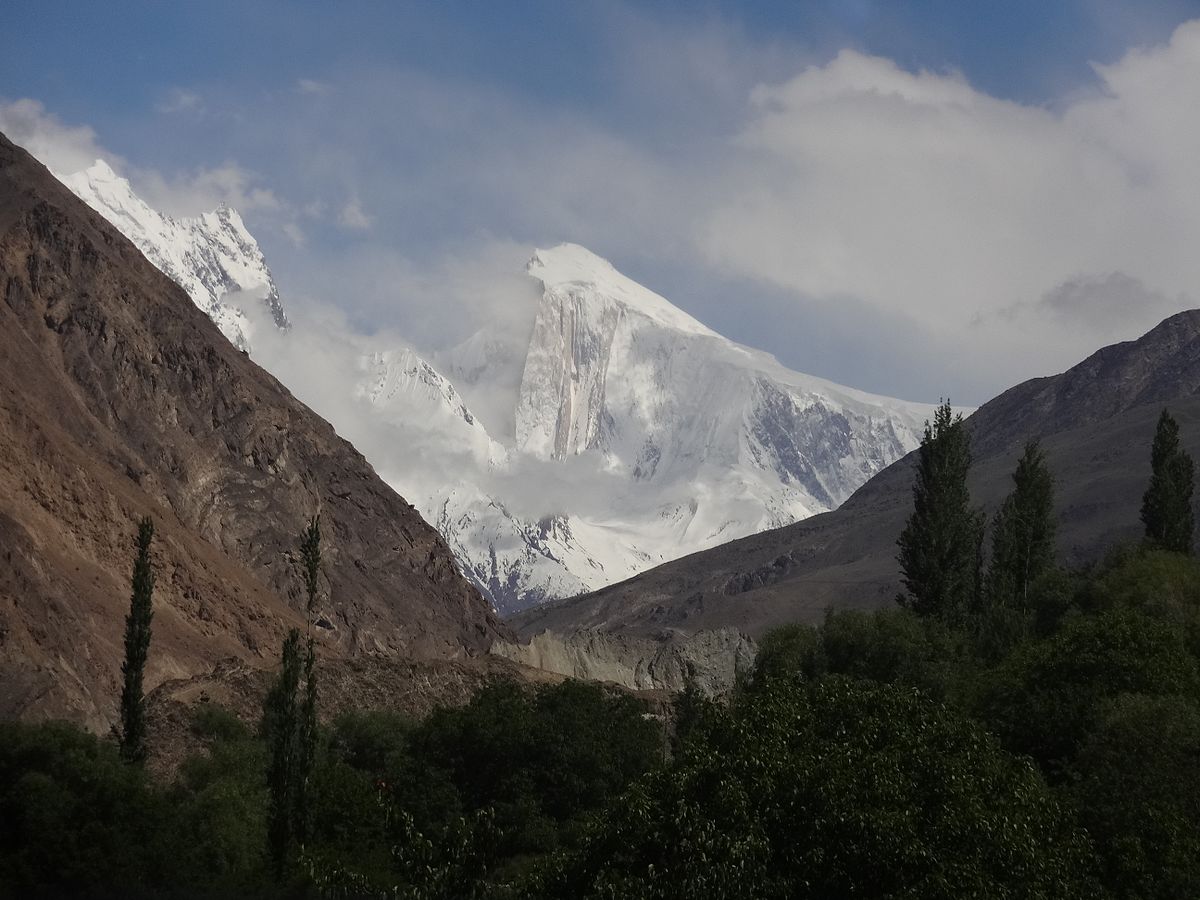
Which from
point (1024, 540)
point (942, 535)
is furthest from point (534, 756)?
point (1024, 540)

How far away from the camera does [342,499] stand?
131m

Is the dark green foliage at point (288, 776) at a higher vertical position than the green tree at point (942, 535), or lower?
lower

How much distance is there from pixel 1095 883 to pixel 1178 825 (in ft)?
11.1

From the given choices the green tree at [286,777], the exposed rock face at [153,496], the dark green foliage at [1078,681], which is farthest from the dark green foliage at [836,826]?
the exposed rock face at [153,496]

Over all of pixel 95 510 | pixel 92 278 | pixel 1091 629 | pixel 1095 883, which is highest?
pixel 92 278

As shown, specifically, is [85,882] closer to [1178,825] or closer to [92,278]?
[1178,825]

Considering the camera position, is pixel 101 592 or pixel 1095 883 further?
pixel 101 592

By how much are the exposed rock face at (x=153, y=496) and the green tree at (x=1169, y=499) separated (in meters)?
51.6

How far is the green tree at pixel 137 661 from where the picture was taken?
156ft

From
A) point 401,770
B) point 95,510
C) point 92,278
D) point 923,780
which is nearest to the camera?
point 923,780

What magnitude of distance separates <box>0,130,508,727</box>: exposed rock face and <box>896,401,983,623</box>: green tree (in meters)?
38.7

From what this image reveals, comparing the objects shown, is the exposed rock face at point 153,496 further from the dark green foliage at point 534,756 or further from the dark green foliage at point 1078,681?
the dark green foliage at point 1078,681

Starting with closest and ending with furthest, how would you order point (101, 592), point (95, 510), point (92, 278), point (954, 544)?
point (954, 544), point (101, 592), point (95, 510), point (92, 278)


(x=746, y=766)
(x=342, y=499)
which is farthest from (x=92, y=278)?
(x=746, y=766)
